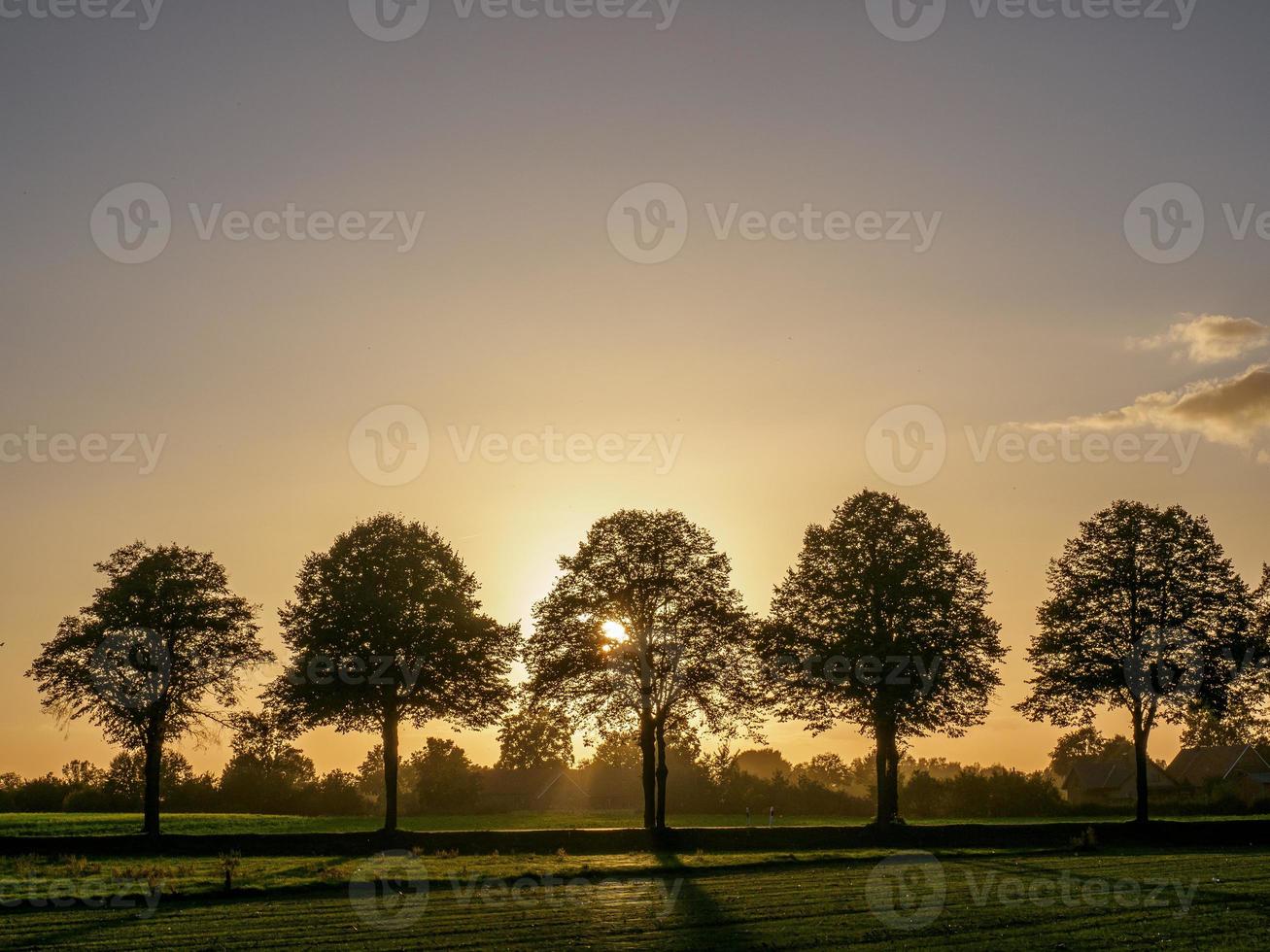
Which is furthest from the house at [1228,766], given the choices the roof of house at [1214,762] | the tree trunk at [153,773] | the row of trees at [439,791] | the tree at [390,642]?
the tree trunk at [153,773]

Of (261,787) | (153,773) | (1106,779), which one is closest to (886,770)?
(153,773)

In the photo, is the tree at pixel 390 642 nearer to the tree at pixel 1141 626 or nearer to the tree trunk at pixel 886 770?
the tree trunk at pixel 886 770

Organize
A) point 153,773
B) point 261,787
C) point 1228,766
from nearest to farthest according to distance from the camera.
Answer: point 153,773 → point 261,787 → point 1228,766

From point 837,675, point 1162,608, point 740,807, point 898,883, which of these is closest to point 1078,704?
point 1162,608

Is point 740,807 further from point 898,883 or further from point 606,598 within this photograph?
point 898,883

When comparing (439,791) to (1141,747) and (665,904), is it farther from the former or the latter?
(665,904)

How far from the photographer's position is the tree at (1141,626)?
58406mm

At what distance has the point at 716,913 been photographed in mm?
26516

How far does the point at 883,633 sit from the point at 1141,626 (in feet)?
44.0

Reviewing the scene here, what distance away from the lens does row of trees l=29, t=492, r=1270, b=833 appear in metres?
56.4

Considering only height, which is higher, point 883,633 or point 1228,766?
point 883,633

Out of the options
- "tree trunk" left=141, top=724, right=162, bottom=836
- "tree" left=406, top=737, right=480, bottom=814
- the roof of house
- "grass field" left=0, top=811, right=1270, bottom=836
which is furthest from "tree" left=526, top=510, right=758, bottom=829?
the roof of house

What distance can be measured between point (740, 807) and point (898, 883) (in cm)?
5977

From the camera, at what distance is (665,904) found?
92.0 feet
